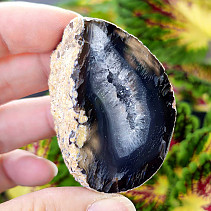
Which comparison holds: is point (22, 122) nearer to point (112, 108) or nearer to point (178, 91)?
point (112, 108)

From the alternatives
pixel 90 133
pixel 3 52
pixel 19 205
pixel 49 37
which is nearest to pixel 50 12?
pixel 49 37

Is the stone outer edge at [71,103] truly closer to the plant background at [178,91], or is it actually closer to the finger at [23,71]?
the finger at [23,71]

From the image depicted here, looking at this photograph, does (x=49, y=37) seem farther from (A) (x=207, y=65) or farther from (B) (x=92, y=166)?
(A) (x=207, y=65)

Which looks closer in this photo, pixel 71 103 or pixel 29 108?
pixel 71 103

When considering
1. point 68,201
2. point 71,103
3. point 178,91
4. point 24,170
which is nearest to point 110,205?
point 68,201

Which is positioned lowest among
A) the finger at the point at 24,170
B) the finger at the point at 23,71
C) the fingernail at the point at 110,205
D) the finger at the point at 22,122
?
the finger at the point at 24,170

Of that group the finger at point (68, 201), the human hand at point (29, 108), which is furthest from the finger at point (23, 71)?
the finger at point (68, 201)
